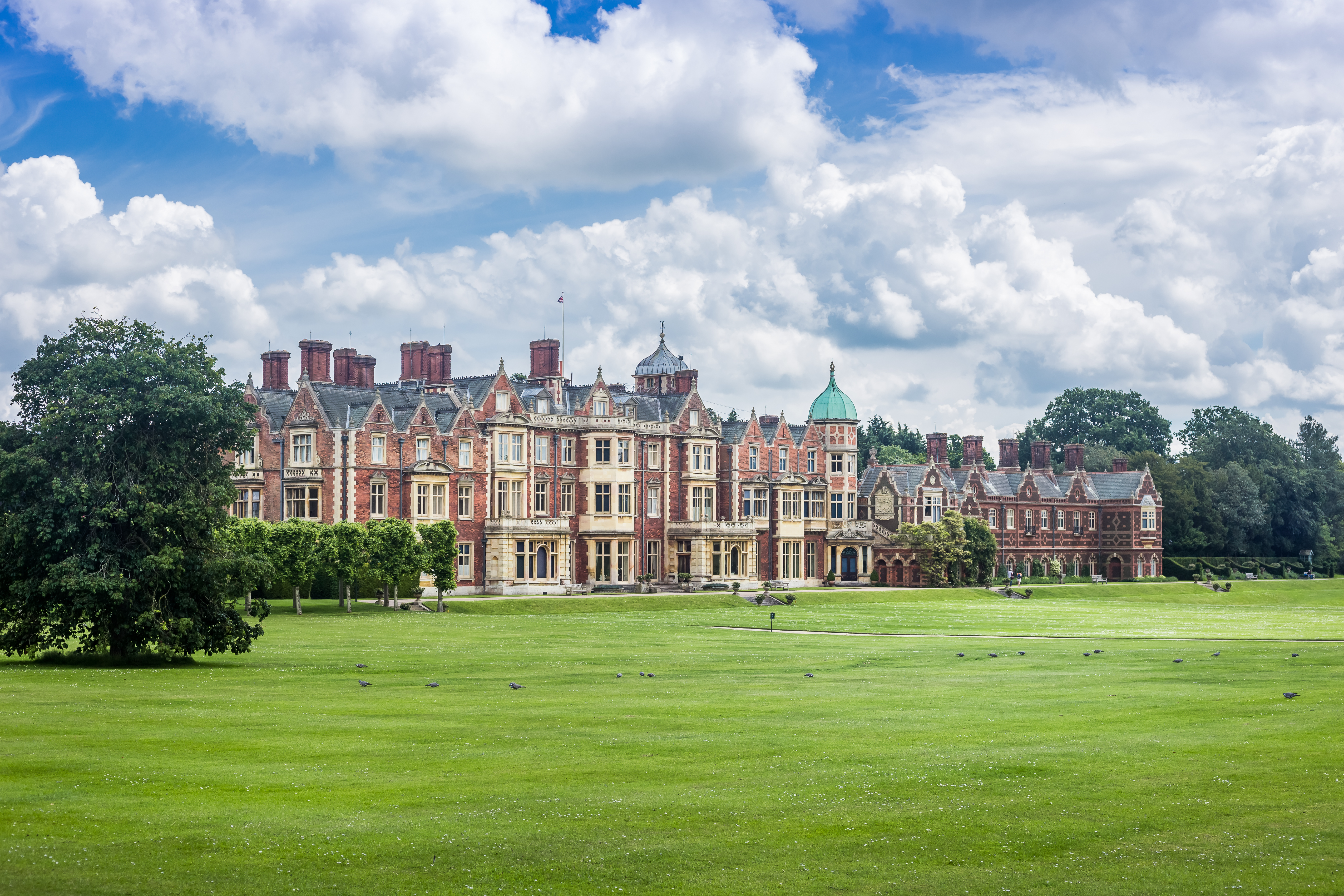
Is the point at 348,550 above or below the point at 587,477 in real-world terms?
below

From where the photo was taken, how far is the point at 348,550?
6500 cm

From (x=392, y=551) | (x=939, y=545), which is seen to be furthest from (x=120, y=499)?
(x=939, y=545)

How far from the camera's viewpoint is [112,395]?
129ft

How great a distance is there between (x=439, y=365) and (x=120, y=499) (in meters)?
48.1

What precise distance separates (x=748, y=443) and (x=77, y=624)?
222 ft

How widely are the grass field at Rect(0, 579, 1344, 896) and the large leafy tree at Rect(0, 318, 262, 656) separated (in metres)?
1.77

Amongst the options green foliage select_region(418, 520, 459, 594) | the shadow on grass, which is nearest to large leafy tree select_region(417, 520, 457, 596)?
green foliage select_region(418, 520, 459, 594)

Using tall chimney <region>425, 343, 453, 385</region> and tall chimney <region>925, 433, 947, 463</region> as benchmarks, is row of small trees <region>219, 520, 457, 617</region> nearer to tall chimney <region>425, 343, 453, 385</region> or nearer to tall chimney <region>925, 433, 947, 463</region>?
tall chimney <region>425, 343, 453, 385</region>

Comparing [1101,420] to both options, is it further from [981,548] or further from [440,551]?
[440,551]

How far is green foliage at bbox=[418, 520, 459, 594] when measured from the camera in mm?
69438

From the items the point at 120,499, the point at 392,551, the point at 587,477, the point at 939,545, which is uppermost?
the point at 587,477

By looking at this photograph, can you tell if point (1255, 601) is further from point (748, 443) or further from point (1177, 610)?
point (748, 443)

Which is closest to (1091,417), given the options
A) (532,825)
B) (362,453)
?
(362,453)

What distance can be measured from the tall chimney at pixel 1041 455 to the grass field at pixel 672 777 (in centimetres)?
9364
